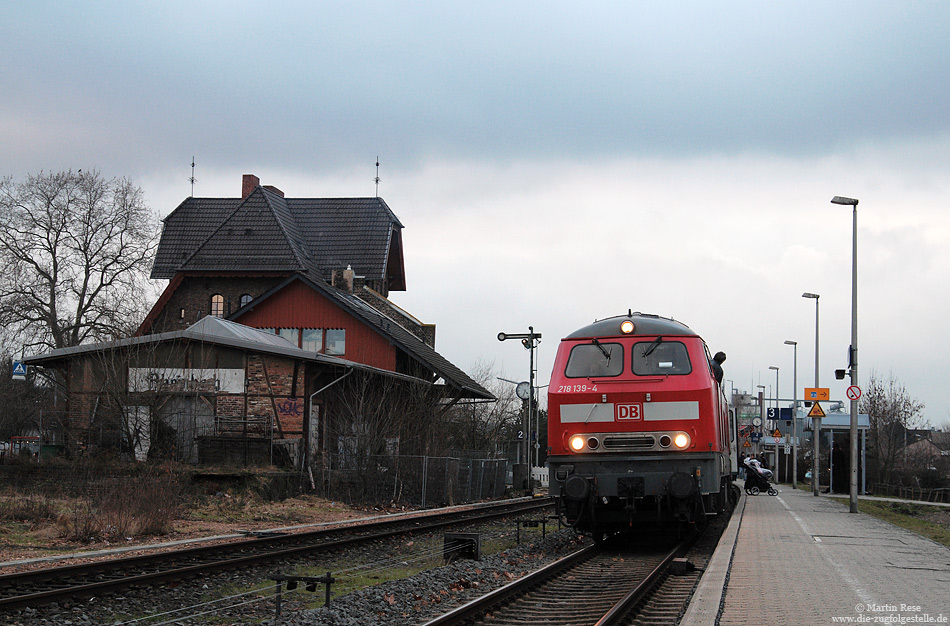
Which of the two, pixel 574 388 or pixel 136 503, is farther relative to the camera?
pixel 136 503

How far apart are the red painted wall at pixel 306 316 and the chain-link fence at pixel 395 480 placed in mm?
9858

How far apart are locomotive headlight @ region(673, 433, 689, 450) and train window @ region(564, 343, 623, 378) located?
1309mm

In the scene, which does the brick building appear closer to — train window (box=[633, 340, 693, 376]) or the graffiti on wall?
the graffiti on wall

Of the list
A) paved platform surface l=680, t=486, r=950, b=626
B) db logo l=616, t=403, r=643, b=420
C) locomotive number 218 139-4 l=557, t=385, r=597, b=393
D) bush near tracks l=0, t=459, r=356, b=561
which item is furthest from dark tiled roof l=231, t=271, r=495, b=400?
db logo l=616, t=403, r=643, b=420

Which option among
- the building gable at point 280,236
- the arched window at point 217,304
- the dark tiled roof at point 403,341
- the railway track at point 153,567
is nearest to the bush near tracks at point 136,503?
the railway track at point 153,567

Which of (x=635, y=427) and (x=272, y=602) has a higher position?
(x=635, y=427)

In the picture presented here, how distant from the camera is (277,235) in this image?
45.8 metres

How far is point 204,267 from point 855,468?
29.8m

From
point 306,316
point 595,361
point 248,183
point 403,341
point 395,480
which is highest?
point 248,183

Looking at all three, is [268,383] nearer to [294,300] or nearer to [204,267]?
[294,300]

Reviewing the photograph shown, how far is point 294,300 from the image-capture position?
39812 mm

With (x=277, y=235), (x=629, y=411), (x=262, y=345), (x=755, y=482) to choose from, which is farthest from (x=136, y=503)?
(x=277, y=235)

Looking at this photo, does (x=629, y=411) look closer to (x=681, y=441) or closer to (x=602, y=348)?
(x=681, y=441)

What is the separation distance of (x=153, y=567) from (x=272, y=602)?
8.33 ft
